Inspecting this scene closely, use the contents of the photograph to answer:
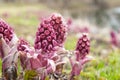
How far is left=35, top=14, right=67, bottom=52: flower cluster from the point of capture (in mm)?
4305

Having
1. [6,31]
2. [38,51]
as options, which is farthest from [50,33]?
[6,31]

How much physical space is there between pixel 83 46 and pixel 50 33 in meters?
0.54

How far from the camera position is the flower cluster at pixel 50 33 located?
4.30m

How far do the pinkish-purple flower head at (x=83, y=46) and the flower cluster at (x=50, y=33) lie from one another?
267 millimetres

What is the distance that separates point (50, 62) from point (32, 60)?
210 millimetres

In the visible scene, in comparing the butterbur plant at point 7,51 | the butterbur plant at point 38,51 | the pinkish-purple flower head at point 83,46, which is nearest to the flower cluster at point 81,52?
the pinkish-purple flower head at point 83,46

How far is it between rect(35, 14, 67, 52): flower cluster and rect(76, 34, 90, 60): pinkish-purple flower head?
267 mm

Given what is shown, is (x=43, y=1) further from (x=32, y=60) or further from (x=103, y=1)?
(x=32, y=60)

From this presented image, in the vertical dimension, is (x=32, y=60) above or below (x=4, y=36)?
below

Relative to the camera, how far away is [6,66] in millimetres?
4375

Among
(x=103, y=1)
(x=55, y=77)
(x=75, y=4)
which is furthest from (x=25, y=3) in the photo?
(x=55, y=77)

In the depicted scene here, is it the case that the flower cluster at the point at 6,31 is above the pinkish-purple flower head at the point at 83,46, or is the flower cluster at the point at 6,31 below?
above

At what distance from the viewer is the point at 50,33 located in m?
4.32

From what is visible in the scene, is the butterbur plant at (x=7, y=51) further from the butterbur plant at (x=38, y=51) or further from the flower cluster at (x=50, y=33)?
the flower cluster at (x=50, y=33)
